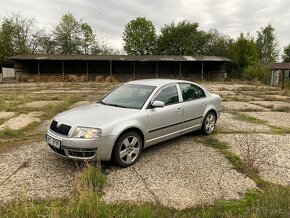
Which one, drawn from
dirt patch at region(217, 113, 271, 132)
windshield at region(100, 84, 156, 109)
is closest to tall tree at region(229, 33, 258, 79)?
dirt patch at region(217, 113, 271, 132)

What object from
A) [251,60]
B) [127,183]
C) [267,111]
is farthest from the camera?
[251,60]

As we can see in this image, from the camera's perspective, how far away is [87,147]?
3.96 meters

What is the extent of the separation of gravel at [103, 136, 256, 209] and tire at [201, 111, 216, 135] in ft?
3.84

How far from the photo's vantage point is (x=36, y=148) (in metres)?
5.36

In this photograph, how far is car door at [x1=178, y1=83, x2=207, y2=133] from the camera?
18.5ft

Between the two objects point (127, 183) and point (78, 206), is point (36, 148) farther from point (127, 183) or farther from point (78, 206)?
point (78, 206)

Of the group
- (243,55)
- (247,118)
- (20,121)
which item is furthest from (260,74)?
(20,121)

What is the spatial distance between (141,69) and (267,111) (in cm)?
2640

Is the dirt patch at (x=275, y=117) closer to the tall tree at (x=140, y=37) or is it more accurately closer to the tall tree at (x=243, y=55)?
the tall tree at (x=243, y=55)

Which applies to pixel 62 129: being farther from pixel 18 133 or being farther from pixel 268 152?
pixel 268 152

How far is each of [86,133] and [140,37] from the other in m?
53.0

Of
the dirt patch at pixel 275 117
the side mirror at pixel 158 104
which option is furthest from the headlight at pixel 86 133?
the dirt patch at pixel 275 117

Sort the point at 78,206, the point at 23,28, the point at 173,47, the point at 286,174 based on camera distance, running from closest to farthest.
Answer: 1. the point at 78,206
2. the point at 286,174
3. the point at 23,28
4. the point at 173,47

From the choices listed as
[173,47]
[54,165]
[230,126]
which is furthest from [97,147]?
[173,47]
